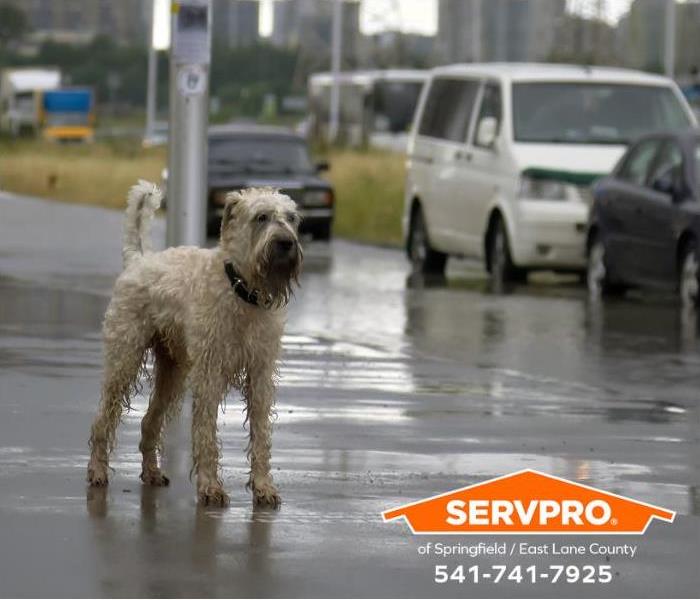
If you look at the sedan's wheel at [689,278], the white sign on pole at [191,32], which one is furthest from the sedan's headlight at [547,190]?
the white sign on pole at [191,32]

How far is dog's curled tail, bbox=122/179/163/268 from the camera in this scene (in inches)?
404

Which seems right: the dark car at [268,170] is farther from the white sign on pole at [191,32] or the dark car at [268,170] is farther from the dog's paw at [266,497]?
the dog's paw at [266,497]

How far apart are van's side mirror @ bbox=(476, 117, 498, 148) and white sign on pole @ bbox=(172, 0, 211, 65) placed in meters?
6.13

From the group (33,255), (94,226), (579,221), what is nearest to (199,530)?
(579,221)

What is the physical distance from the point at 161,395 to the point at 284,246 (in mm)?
1309

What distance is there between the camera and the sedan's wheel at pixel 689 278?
62.6 ft

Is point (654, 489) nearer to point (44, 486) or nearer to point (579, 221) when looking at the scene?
point (44, 486)

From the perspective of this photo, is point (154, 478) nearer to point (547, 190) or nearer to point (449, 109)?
point (547, 190)

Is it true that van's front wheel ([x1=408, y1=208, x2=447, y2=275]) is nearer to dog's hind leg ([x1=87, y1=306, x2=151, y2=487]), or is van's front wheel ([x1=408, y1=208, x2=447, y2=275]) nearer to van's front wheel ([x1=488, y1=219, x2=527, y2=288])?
van's front wheel ([x1=488, y1=219, x2=527, y2=288])

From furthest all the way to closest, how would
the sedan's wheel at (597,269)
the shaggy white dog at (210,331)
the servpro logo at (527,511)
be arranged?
the sedan's wheel at (597,269)
the shaggy white dog at (210,331)
the servpro logo at (527,511)

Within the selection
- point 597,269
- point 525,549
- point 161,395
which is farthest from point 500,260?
point 525,549

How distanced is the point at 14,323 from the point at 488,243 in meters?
6.80

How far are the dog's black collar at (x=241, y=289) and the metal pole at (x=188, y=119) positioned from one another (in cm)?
704

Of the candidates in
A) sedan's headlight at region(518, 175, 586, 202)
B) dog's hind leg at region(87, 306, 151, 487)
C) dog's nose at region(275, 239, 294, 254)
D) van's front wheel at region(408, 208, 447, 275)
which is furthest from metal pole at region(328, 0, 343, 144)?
dog's nose at region(275, 239, 294, 254)
